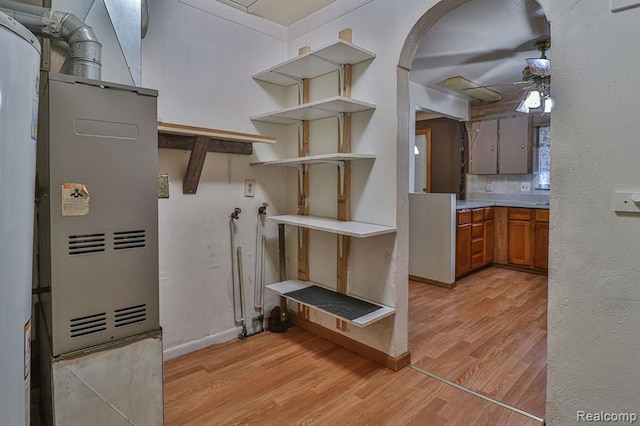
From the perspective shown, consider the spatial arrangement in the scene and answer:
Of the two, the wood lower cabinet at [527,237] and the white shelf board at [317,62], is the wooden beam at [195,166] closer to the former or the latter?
the white shelf board at [317,62]

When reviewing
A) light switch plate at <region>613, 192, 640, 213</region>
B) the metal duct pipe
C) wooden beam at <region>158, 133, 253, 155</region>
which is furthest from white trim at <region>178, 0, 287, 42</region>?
light switch plate at <region>613, 192, 640, 213</region>

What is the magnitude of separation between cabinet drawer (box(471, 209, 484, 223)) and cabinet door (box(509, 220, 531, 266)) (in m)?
0.49

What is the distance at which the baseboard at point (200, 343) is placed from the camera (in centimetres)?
235

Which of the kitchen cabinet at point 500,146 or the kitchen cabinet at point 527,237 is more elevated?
the kitchen cabinet at point 500,146

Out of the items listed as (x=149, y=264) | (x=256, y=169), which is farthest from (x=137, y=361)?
(x=256, y=169)

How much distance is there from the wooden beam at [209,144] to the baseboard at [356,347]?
55.3 inches

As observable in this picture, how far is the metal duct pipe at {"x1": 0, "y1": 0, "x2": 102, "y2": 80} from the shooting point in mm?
1417

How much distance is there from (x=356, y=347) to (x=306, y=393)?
1.87ft

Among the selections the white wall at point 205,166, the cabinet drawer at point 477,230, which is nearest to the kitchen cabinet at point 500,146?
the cabinet drawer at point 477,230

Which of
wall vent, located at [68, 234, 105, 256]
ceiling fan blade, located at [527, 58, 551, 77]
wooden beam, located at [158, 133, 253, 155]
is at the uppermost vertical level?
ceiling fan blade, located at [527, 58, 551, 77]

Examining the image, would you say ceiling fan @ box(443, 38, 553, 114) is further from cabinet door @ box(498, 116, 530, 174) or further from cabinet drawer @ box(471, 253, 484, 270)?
cabinet drawer @ box(471, 253, 484, 270)

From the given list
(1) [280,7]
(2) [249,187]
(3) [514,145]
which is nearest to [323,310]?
(2) [249,187]

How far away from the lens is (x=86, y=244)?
1253mm

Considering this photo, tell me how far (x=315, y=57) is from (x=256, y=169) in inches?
37.4
